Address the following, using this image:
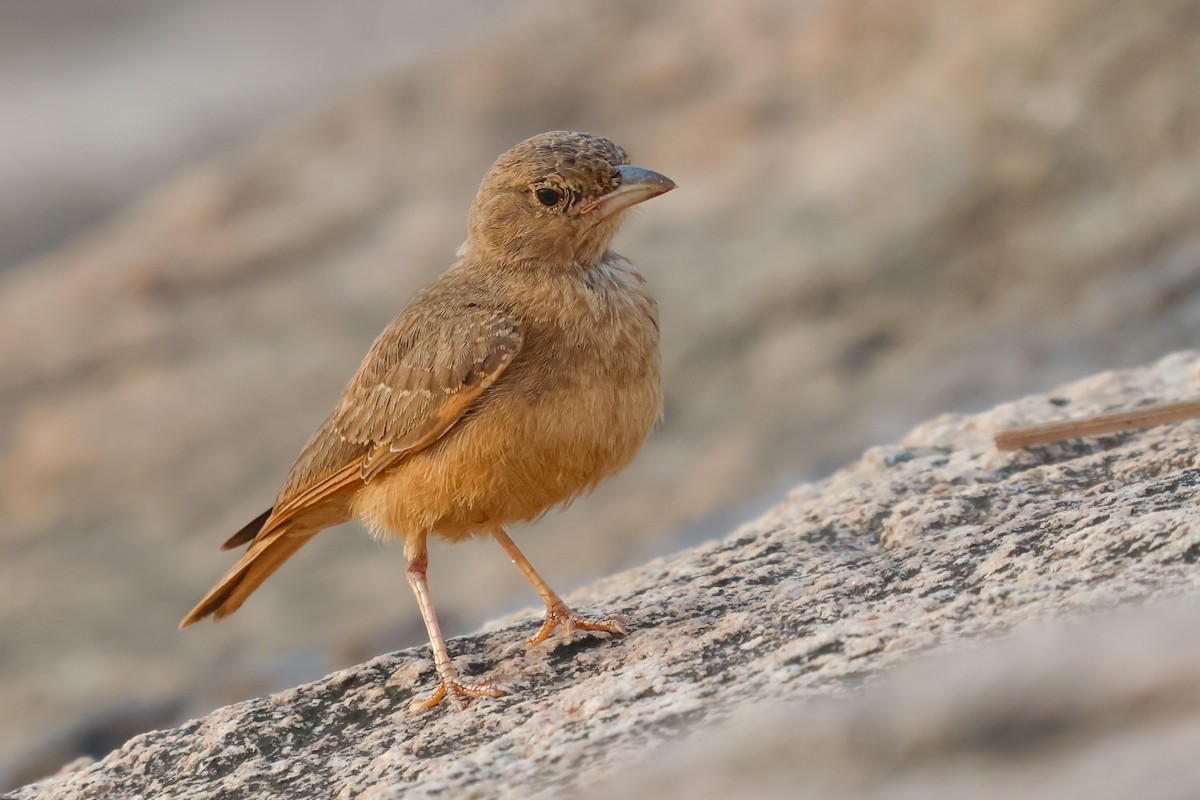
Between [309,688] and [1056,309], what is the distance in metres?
6.02

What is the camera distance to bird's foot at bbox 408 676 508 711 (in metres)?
4.01

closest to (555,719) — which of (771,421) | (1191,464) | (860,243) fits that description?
(1191,464)

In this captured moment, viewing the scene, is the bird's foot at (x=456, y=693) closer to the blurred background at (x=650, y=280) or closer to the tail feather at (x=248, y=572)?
the tail feather at (x=248, y=572)

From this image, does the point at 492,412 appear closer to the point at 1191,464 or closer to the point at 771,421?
the point at 1191,464

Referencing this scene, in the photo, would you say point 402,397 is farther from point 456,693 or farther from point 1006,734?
point 1006,734

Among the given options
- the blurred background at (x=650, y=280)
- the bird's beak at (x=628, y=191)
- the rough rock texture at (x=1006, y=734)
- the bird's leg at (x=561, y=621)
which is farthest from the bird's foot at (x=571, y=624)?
the blurred background at (x=650, y=280)

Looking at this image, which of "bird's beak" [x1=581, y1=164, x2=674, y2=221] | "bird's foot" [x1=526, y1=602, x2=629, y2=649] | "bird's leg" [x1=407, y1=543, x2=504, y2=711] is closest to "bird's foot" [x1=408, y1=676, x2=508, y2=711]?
"bird's leg" [x1=407, y1=543, x2=504, y2=711]

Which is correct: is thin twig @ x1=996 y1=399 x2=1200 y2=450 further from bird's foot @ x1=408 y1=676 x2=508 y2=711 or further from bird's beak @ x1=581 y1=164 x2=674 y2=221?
bird's foot @ x1=408 y1=676 x2=508 y2=711

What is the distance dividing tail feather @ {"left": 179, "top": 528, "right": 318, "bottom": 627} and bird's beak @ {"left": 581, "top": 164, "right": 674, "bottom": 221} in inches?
59.8

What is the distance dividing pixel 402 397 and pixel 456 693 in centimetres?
107

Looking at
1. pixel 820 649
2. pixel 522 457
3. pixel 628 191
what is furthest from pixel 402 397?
pixel 820 649

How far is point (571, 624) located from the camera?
4.36 meters

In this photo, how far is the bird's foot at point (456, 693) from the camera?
401 centimetres

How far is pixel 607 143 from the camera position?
4.87 meters
